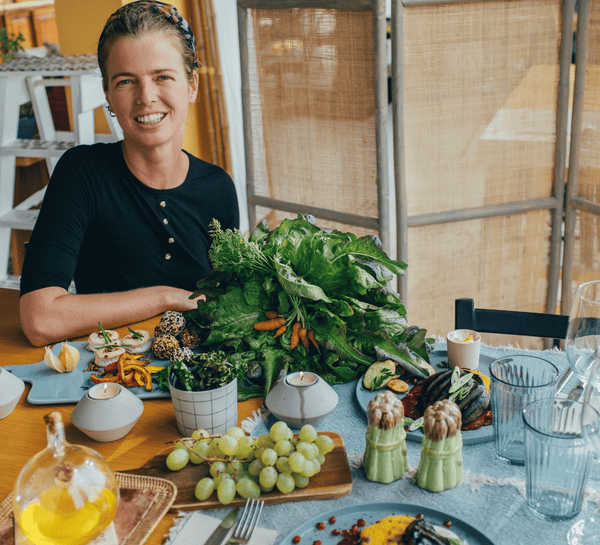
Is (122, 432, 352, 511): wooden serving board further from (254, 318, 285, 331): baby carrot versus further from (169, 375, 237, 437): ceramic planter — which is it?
(254, 318, 285, 331): baby carrot

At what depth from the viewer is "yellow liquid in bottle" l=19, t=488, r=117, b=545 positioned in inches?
30.4

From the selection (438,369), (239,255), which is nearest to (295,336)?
(239,255)

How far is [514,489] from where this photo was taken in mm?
896

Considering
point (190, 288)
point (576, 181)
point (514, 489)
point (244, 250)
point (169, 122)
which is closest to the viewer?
point (514, 489)

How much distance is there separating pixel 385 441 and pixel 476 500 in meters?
0.15

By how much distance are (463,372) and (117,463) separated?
0.62 metres

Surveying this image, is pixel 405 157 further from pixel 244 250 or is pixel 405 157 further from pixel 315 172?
pixel 244 250

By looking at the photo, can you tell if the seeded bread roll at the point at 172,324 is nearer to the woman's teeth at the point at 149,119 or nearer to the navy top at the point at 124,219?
the navy top at the point at 124,219

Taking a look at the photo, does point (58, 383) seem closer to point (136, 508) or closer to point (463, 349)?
point (136, 508)

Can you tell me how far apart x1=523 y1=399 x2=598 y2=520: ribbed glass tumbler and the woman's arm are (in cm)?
84

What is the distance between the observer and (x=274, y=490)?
2.97ft

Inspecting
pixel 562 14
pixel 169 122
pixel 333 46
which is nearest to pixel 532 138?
pixel 562 14

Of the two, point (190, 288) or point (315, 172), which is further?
point (315, 172)

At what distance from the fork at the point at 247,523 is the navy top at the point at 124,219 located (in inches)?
40.8
